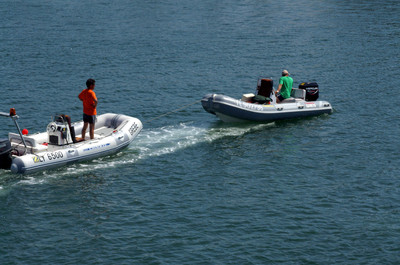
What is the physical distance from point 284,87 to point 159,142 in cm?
588

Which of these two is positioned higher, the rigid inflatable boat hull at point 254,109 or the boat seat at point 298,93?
the boat seat at point 298,93

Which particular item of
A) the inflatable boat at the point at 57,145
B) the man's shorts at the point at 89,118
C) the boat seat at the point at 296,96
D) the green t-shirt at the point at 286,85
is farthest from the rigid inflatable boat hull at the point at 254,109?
the man's shorts at the point at 89,118

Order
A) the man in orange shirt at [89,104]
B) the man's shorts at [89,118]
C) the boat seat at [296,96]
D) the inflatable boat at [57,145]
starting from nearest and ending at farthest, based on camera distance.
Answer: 1. the inflatable boat at [57,145]
2. the man in orange shirt at [89,104]
3. the man's shorts at [89,118]
4. the boat seat at [296,96]

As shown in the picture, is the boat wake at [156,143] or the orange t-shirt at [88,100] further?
the orange t-shirt at [88,100]

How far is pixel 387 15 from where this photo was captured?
50844mm

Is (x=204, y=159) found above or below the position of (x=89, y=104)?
below

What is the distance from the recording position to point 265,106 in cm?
2416

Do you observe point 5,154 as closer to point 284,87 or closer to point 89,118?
point 89,118

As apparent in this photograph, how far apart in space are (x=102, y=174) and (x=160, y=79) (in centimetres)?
1320

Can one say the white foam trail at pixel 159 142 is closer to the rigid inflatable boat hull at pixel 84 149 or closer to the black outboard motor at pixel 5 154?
the rigid inflatable boat hull at pixel 84 149

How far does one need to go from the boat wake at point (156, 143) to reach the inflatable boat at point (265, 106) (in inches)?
16.9

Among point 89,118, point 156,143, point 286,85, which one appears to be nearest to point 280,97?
point 286,85


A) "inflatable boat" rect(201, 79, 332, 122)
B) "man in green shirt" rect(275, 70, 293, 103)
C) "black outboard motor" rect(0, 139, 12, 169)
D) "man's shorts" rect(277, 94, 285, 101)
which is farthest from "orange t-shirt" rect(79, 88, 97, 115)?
"man's shorts" rect(277, 94, 285, 101)

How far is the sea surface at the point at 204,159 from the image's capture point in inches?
607
